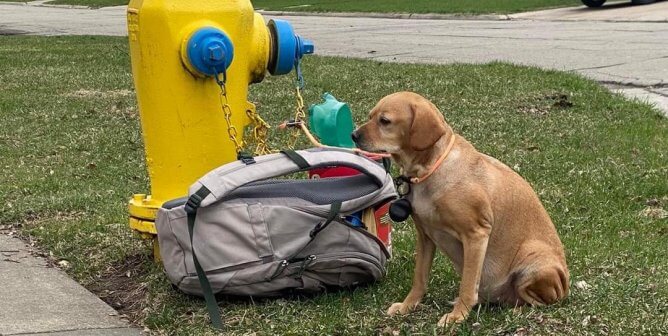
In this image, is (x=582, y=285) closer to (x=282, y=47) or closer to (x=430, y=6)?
(x=282, y=47)

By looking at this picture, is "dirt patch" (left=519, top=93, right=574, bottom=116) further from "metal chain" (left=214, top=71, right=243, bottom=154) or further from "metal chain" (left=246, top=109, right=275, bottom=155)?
"metal chain" (left=214, top=71, right=243, bottom=154)

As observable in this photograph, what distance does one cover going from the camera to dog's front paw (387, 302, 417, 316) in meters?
3.89

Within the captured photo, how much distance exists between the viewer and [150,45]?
439 cm

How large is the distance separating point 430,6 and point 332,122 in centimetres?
2081

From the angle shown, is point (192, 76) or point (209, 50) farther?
point (192, 76)

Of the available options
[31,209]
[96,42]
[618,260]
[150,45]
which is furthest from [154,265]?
[96,42]

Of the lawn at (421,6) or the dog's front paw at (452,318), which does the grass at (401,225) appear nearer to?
the dog's front paw at (452,318)

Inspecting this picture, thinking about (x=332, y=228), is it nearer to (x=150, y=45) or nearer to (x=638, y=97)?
(x=150, y=45)

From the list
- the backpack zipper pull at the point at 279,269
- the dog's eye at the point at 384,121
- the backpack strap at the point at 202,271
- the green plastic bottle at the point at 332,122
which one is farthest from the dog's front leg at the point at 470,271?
the green plastic bottle at the point at 332,122

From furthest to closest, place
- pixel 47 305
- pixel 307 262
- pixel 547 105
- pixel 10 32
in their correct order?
pixel 10 32, pixel 547 105, pixel 47 305, pixel 307 262

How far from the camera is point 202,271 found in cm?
394

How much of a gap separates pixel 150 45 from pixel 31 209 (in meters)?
1.92

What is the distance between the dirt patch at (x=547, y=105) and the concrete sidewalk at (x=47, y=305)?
4.85 meters

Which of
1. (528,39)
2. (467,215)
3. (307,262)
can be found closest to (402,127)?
(467,215)
